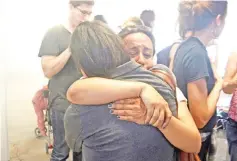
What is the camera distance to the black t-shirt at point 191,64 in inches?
42.5

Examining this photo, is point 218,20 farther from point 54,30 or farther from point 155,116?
point 54,30

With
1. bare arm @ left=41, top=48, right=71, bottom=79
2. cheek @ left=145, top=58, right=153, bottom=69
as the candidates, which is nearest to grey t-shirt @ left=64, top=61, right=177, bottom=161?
cheek @ left=145, top=58, right=153, bottom=69

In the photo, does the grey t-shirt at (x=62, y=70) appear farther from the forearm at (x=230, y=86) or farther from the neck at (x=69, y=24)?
the forearm at (x=230, y=86)

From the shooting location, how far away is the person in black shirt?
1085 mm

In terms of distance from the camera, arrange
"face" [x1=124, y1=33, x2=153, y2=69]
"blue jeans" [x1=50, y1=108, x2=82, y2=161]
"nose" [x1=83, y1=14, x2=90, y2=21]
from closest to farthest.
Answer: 1. "face" [x1=124, y1=33, x2=153, y2=69]
2. "nose" [x1=83, y1=14, x2=90, y2=21]
3. "blue jeans" [x1=50, y1=108, x2=82, y2=161]

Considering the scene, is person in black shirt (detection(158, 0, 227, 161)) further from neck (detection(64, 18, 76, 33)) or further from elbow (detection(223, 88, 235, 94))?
neck (detection(64, 18, 76, 33))

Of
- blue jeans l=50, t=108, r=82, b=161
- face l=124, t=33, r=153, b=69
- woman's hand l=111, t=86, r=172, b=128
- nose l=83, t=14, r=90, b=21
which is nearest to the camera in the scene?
woman's hand l=111, t=86, r=172, b=128

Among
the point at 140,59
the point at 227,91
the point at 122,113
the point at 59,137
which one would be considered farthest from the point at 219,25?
the point at 59,137

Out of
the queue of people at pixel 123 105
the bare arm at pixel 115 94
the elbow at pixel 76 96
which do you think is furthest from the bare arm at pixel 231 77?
the elbow at pixel 76 96

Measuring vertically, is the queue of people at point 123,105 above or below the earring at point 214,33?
below

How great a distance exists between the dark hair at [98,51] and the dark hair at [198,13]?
0.41 meters

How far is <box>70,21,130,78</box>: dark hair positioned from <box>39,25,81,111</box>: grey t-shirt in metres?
0.29

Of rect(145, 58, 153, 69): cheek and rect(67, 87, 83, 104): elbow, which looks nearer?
rect(67, 87, 83, 104): elbow

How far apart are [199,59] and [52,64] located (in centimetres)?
60
